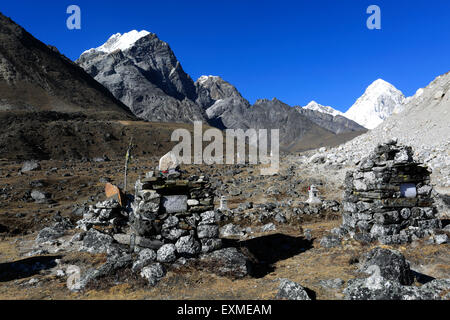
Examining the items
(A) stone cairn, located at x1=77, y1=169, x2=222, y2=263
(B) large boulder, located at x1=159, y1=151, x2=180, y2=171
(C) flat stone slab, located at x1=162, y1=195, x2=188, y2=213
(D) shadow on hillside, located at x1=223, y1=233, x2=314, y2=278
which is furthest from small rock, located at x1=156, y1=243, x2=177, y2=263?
(B) large boulder, located at x1=159, y1=151, x2=180, y2=171

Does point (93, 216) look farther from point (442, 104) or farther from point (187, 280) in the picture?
point (442, 104)

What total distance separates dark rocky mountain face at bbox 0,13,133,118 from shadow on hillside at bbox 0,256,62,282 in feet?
285

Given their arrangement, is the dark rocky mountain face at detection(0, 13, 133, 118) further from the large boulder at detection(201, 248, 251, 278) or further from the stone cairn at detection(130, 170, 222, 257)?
the large boulder at detection(201, 248, 251, 278)

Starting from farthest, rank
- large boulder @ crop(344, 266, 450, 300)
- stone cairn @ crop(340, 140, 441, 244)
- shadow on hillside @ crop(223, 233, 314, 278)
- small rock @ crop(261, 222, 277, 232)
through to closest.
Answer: small rock @ crop(261, 222, 277, 232) → stone cairn @ crop(340, 140, 441, 244) → shadow on hillside @ crop(223, 233, 314, 278) → large boulder @ crop(344, 266, 450, 300)

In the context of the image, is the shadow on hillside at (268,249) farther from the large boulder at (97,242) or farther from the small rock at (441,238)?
the large boulder at (97,242)

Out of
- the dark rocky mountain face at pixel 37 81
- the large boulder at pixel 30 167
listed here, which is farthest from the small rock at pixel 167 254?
the dark rocky mountain face at pixel 37 81

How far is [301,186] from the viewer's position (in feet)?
73.1

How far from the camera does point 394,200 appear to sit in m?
8.98

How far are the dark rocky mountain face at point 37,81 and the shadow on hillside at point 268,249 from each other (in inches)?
3568

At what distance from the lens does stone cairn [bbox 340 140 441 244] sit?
873cm

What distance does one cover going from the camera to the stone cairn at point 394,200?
8.73 metres

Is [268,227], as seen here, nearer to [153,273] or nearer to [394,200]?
[394,200]

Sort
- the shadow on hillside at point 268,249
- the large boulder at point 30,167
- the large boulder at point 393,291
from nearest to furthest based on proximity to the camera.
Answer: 1. the large boulder at point 393,291
2. the shadow on hillside at point 268,249
3. the large boulder at point 30,167
